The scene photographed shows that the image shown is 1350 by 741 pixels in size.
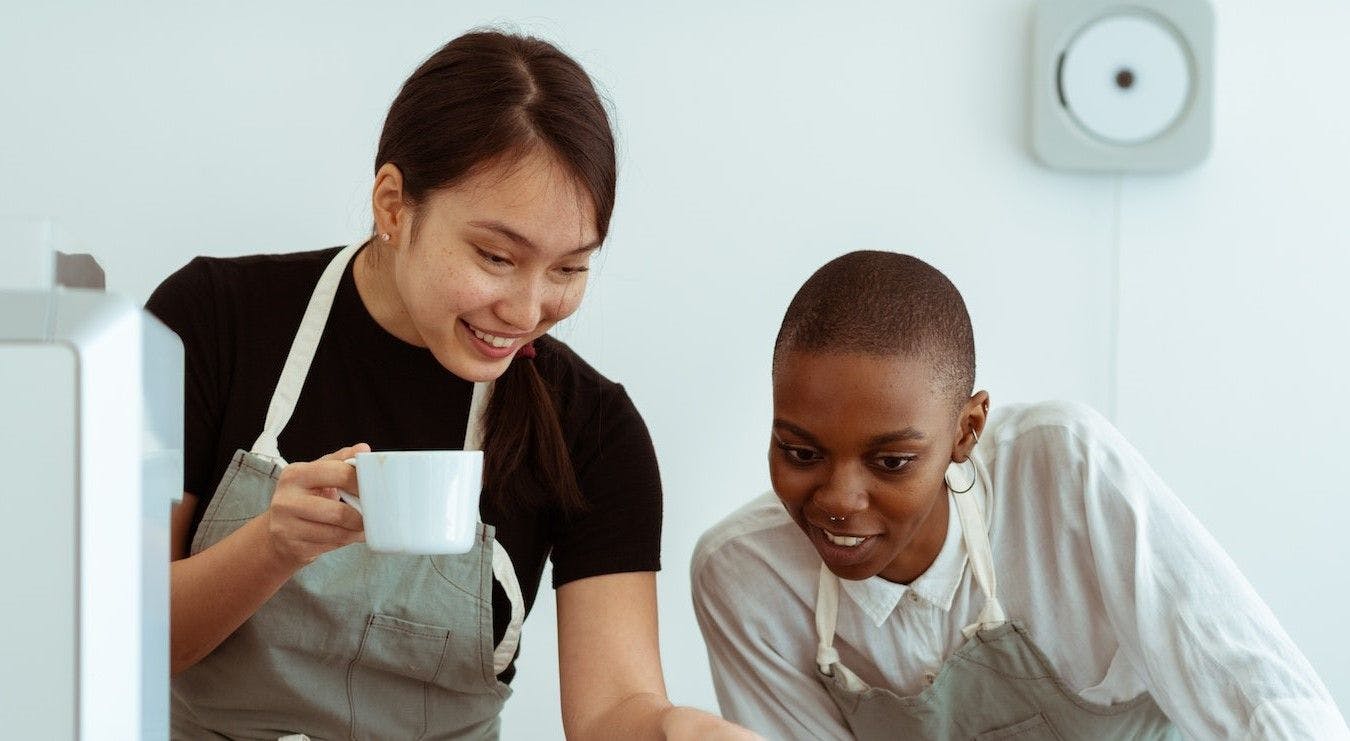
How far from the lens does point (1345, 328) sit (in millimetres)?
1859

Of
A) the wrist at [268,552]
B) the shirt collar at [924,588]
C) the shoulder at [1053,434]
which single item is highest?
the shoulder at [1053,434]

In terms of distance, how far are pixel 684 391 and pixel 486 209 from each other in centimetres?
70

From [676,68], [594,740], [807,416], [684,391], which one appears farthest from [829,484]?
[676,68]

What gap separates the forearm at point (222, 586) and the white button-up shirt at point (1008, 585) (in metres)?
0.46

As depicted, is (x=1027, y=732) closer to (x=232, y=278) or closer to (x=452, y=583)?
(x=452, y=583)

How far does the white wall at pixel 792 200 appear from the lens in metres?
1.70

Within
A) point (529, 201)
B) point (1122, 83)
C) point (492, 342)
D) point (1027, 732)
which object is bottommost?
point (1027, 732)

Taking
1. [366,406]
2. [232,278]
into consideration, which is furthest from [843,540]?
[232,278]

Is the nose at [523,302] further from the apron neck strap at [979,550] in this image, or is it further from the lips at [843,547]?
the apron neck strap at [979,550]

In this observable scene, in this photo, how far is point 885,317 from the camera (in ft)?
4.04

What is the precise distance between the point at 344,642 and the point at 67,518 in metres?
0.78

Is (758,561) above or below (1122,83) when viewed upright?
below

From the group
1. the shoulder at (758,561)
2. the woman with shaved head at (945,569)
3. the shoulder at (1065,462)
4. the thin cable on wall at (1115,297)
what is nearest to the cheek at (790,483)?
the woman with shaved head at (945,569)

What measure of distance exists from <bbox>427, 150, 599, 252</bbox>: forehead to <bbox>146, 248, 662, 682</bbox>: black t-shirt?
0.68 feet
